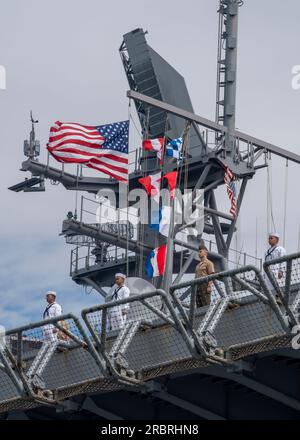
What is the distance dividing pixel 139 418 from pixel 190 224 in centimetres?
2002

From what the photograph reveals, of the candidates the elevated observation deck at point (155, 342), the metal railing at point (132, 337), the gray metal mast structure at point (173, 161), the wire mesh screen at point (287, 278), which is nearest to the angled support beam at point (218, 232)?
the gray metal mast structure at point (173, 161)

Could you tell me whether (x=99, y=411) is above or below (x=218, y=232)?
above

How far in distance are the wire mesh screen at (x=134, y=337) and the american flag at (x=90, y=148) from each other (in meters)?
16.8

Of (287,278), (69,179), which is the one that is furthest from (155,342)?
(69,179)

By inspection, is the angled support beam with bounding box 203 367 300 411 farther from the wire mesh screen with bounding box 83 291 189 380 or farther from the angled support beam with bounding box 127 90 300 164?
the angled support beam with bounding box 127 90 300 164

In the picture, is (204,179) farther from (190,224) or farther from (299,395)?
(299,395)

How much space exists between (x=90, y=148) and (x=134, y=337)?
60.4ft

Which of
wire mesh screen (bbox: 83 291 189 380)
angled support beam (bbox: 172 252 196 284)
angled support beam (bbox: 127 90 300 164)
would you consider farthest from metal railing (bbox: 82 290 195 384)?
angled support beam (bbox: 172 252 196 284)

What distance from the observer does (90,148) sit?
42.0m

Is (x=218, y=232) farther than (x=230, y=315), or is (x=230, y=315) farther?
(x=218, y=232)

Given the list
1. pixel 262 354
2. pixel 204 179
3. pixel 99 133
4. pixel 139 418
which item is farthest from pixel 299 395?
pixel 204 179

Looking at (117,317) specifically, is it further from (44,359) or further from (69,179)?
(69,179)

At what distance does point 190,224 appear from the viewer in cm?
4544

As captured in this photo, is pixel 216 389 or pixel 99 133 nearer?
pixel 216 389
